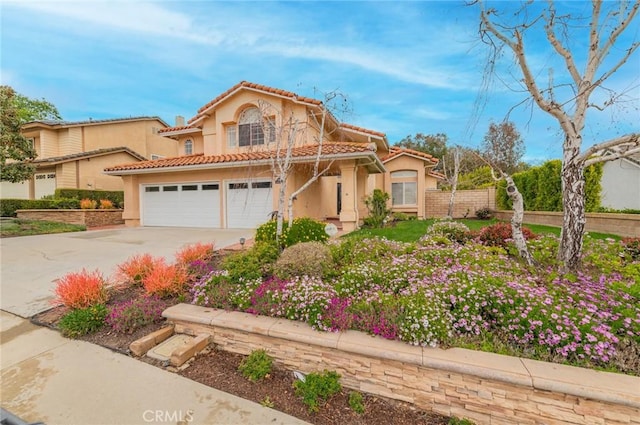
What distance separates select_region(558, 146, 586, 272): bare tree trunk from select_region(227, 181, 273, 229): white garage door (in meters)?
9.58

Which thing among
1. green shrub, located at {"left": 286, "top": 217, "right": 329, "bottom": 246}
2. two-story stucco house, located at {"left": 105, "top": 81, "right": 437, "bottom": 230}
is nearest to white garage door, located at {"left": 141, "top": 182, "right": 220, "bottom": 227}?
two-story stucco house, located at {"left": 105, "top": 81, "right": 437, "bottom": 230}

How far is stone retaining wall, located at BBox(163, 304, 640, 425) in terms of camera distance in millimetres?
2186

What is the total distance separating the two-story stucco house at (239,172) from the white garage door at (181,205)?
42mm

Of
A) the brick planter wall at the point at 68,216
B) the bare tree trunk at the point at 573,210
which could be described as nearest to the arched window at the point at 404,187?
the bare tree trunk at the point at 573,210

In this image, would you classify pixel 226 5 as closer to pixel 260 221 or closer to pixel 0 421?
pixel 260 221

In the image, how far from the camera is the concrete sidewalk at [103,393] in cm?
232

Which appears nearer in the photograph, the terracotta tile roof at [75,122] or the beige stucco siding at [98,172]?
the beige stucco siding at [98,172]

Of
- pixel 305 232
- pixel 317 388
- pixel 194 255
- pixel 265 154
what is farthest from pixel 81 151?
pixel 317 388

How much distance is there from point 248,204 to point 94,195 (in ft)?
40.0

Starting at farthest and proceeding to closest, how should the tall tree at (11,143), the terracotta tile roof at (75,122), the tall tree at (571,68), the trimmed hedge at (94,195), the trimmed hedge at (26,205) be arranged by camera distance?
the terracotta tile roof at (75,122), the trimmed hedge at (94,195), the trimmed hedge at (26,205), the tall tree at (11,143), the tall tree at (571,68)

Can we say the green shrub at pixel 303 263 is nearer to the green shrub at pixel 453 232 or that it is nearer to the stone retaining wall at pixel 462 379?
the stone retaining wall at pixel 462 379

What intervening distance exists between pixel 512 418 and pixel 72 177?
2317 centimetres

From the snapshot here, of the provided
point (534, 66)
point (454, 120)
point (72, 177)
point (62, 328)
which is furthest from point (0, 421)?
point (72, 177)

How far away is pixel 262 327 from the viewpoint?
127 inches
